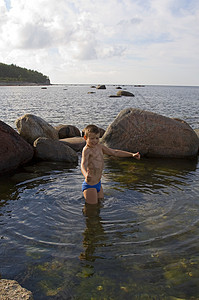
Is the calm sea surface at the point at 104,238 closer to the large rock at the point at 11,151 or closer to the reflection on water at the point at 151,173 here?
the reflection on water at the point at 151,173

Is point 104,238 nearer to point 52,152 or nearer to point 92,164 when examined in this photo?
point 92,164

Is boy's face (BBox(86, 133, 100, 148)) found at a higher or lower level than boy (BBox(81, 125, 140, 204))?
higher

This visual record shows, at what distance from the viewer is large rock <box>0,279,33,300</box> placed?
2.58 meters

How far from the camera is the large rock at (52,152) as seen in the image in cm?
873

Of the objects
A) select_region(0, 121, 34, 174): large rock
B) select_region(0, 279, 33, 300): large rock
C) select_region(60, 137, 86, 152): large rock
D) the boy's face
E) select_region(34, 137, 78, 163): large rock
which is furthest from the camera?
select_region(60, 137, 86, 152): large rock

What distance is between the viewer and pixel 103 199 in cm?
562

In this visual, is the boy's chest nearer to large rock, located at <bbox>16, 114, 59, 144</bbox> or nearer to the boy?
the boy

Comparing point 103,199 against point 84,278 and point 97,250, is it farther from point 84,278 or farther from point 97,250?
point 84,278

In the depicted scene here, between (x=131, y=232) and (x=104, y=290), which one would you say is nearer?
(x=104, y=290)

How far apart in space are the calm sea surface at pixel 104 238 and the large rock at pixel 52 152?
1.71 metres

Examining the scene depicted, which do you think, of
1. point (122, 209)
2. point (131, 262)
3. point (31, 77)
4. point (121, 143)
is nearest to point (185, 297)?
point (131, 262)

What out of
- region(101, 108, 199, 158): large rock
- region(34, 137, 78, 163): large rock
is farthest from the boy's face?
region(101, 108, 199, 158): large rock

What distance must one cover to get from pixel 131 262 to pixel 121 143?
21.7 ft

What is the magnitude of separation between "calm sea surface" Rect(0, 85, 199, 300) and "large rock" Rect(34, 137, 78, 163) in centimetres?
171
